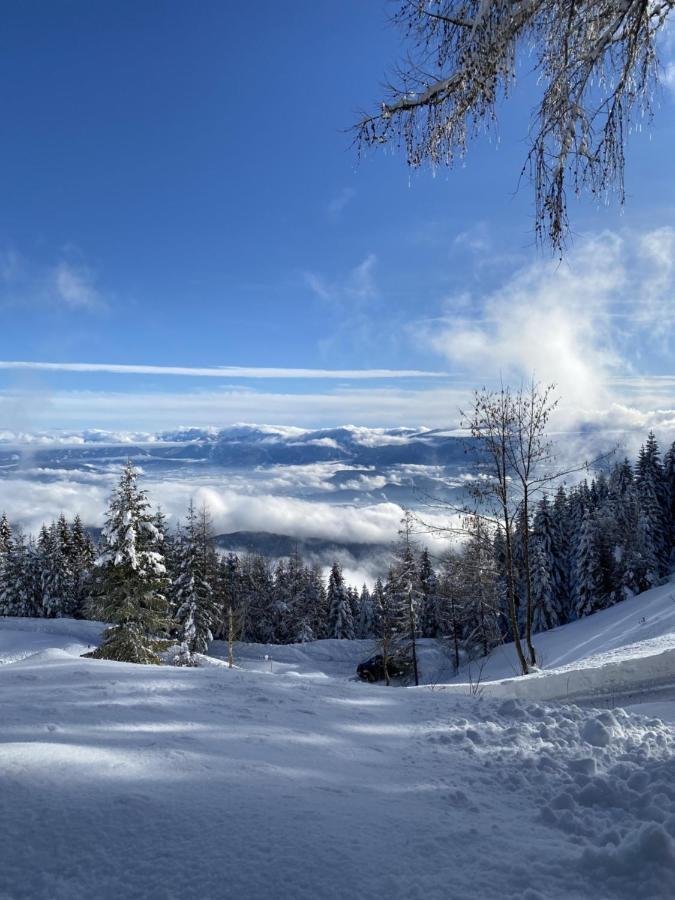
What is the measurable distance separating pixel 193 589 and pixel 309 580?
25.0m

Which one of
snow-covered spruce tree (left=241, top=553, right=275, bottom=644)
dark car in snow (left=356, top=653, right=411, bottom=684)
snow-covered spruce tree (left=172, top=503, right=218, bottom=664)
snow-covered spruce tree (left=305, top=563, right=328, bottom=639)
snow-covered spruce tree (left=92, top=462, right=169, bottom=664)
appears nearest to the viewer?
snow-covered spruce tree (left=92, top=462, right=169, bottom=664)

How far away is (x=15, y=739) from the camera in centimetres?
309

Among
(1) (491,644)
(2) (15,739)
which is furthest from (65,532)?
(2) (15,739)

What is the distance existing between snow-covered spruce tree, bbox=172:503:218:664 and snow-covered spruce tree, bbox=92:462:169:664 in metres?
11.7

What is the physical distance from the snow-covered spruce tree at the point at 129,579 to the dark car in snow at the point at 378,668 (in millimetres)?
17410

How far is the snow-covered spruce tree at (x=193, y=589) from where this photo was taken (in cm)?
3198

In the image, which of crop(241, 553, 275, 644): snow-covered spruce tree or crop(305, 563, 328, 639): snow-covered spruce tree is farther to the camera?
crop(305, 563, 328, 639): snow-covered spruce tree

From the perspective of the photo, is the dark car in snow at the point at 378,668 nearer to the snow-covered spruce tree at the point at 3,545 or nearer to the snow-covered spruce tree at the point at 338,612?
the snow-covered spruce tree at the point at 338,612

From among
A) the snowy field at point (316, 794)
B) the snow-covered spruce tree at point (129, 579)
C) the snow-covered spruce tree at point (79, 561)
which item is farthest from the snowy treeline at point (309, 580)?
the snowy field at point (316, 794)

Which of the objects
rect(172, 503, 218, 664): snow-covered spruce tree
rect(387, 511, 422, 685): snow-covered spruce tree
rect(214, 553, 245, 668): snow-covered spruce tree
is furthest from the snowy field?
rect(214, 553, 245, 668): snow-covered spruce tree

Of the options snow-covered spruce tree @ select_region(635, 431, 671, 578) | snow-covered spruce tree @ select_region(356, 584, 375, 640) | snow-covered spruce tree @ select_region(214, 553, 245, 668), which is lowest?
snow-covered spruce tree @ select_region(356, 584, 375, 640)

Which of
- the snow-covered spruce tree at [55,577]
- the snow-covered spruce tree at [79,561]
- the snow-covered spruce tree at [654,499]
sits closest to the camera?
the snow-covered spruce tree at [654,499]

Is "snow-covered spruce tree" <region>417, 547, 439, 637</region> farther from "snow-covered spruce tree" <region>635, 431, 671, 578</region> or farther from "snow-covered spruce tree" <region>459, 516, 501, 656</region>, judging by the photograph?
"snow-covered spruce tree" <region>635, 431, 671, 578</region>

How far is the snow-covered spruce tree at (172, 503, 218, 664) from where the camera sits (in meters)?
32.0
